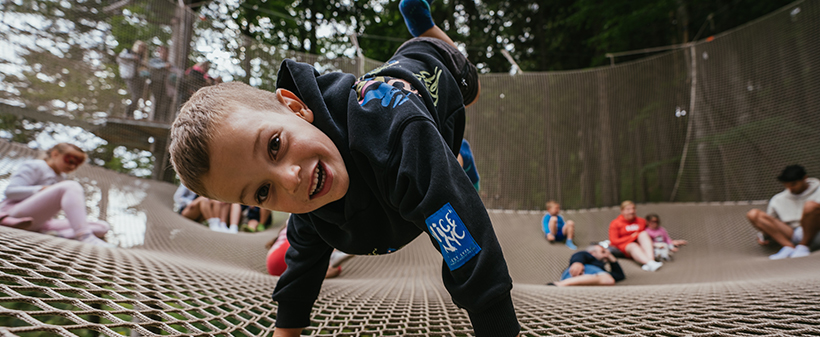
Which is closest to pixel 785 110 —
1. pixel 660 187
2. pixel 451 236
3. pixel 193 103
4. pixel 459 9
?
pixel 660 187

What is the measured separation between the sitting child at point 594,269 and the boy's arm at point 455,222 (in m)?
2.39

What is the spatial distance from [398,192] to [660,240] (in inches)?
154

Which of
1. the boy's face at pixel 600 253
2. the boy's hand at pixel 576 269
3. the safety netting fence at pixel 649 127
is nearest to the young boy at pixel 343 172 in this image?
the boy's hand at pixel 576 269

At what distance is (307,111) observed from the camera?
0.70m

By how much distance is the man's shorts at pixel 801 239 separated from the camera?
2676mm

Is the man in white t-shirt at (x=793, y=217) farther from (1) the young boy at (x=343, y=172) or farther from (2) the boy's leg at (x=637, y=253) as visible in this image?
(1) the young boy at (x=343, y=172)

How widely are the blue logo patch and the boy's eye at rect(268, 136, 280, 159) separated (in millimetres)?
249

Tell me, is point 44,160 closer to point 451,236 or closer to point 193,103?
point 193,103

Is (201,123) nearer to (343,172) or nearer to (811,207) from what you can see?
(343,172)

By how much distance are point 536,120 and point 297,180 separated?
4.57 metres

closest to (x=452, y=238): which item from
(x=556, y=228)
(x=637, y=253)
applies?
(x=637, y=253)

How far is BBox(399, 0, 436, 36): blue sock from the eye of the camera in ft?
3.90

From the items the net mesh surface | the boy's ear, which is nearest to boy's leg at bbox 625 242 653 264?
the net mesh surface

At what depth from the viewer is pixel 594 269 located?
285 centimetres
